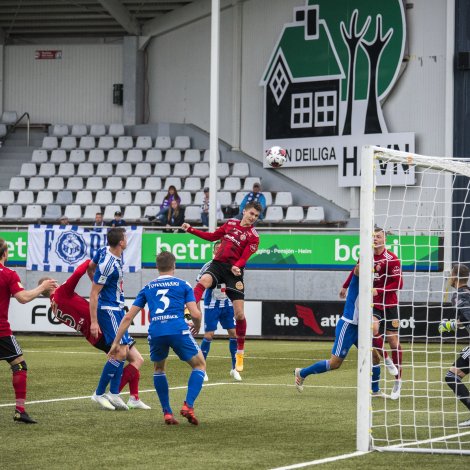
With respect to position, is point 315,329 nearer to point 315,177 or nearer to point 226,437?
point 315,177

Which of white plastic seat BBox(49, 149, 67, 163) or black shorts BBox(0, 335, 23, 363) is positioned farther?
white plastic seat BBox(49, 149, 67, 163)

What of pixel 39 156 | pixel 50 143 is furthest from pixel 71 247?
pixel 50 143

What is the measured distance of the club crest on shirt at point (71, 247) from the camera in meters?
27.0

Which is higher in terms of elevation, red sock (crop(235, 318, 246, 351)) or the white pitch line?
red sock (crop(235, 318, 246, 351))

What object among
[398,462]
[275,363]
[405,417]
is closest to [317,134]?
[275,363]

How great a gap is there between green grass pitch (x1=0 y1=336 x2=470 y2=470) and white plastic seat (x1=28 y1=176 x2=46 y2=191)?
56.9 ft

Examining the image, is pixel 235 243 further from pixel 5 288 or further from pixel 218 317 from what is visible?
pixel 5 288

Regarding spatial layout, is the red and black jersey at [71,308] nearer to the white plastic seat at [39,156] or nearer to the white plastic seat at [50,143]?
the white plastic seat at [39,156]

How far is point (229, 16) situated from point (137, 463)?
1095 inches

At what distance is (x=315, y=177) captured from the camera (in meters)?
32.6

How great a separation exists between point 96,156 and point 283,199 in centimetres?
696

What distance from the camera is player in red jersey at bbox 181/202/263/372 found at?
15445mm

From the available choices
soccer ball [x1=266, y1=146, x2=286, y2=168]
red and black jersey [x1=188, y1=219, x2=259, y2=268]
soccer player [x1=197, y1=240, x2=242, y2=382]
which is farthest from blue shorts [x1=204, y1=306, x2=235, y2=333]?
soccer ball [x1=266, y1=146, x2=286, y2=168]

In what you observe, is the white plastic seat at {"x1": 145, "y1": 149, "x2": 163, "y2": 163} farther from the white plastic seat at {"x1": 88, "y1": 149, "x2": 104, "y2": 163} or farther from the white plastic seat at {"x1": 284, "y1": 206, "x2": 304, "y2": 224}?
the white plastic seat at {"x1": 284, "y1": 206, "x2": 304, "y2": 224}
